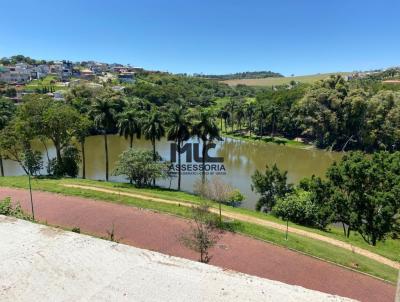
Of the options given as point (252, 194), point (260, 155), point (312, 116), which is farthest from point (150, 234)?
point (312, 116)

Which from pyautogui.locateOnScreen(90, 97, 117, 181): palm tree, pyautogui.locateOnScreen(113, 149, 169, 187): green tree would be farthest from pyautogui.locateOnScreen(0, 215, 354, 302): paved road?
pyautogui.locateOnScreen(90, 97, 117, 181): palm tree

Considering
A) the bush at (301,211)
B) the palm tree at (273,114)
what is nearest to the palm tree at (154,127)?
the bush at (301,211)

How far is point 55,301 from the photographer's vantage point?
11.7m

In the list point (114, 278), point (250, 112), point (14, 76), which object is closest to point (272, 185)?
point (114, 278)

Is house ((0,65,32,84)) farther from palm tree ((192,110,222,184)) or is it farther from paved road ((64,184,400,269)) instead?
paved road ((64,184,400,269))

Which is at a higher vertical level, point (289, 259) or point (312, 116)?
point (312, 116)

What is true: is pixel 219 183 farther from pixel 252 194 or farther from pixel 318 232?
pixel 252 194

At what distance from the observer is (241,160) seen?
5553 centimetres

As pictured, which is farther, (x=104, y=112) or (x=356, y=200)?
(x=104, y=112)

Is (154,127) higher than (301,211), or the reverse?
(154,127)

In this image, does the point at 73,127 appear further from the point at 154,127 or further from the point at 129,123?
the point at 154,127

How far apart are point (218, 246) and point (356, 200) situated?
10.4 m

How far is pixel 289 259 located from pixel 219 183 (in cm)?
702

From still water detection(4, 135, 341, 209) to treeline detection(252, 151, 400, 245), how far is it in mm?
7835
